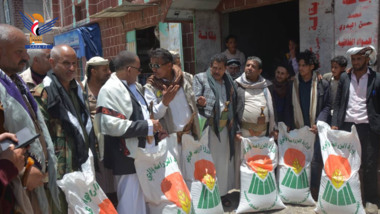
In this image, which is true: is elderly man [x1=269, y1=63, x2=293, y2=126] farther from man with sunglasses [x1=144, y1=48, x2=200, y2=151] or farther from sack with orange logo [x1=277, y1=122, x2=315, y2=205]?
man with sunglasses [x1=144, y1=48, x2=200, y2=151]

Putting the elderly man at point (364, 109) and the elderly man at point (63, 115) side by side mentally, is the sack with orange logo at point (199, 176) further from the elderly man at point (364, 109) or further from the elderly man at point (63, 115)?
the elderly man at point (364, 109)

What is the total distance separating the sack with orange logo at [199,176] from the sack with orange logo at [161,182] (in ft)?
1.19

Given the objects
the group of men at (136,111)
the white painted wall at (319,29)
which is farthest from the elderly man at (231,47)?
the white painted wall at (319,29)

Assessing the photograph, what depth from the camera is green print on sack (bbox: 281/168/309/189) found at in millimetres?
3803

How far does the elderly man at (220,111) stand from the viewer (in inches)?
145

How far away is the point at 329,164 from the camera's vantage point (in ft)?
11.4

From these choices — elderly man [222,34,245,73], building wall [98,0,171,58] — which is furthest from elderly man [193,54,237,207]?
building wall [98,0,171,58]

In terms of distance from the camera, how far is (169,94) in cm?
304

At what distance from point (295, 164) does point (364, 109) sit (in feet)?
3.06

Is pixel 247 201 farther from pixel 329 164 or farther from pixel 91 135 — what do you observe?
pixel 91 135

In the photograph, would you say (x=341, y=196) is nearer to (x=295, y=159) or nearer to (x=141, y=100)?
(x=295, y=159)

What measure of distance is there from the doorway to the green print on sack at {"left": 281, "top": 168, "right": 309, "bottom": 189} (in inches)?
136

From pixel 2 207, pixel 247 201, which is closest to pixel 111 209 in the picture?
pixel 2 207

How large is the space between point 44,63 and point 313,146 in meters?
3.20
